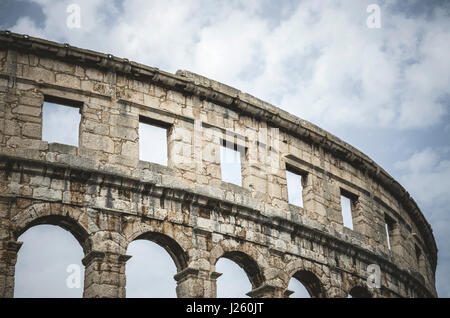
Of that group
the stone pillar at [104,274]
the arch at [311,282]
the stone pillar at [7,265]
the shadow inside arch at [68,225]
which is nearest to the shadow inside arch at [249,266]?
the arch at [311,282]

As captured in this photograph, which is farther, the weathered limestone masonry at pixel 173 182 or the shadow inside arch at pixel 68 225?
the weathered limestone masonry at pixel 173 182

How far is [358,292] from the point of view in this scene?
17469 millimetres

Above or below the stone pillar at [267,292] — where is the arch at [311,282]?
above

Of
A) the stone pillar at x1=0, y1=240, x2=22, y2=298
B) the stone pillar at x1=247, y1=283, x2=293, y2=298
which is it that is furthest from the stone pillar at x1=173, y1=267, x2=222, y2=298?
the stone pillar at x1=0, y1=240, x2=22, y2=298

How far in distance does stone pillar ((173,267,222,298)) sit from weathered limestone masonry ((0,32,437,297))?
0.02m

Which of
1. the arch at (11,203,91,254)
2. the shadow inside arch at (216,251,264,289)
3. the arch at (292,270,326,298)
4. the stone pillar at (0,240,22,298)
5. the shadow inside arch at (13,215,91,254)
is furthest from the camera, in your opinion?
the arch at (292,270,326,298)

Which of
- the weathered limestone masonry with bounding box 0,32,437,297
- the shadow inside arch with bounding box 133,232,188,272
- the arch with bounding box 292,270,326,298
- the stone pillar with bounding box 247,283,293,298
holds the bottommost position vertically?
the stone pillar with bounding box 247,283,293,298

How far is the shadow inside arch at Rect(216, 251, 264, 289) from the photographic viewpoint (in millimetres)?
15094

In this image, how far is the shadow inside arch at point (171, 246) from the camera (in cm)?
1409

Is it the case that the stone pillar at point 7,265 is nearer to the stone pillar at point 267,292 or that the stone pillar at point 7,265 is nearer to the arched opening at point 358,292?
the stone pillar at point 267,292

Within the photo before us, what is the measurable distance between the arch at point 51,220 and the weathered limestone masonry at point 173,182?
24 mm

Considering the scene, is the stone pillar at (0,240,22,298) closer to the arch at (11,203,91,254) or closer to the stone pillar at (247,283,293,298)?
the arch at (11,203,91,254)
